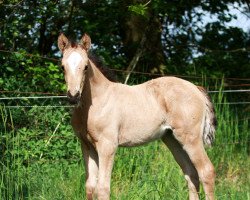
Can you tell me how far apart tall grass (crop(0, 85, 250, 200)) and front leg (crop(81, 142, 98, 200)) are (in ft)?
1.91

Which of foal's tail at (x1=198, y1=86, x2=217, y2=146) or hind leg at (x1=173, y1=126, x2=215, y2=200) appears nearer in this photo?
hind leg at (x1=173, y1=126, x2=215, y2=200)

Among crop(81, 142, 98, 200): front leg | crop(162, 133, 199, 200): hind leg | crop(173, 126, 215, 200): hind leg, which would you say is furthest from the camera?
crop(162, 133, 199, 200): hind leg

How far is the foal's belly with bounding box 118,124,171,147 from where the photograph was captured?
5.74m

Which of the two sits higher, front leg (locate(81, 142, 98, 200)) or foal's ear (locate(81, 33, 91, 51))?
foal's ear (locate(81, 33, 91, 51))

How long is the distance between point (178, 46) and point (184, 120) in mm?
5625

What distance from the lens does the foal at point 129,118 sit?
5.39 metres

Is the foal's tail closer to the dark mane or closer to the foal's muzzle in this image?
the dark mane

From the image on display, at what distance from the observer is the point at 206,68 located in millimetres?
10984

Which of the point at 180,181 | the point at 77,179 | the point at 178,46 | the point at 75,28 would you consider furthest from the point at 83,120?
the point at 178,46

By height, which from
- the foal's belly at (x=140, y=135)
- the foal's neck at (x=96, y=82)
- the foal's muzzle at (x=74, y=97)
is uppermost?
the foal's neck at (x=96, y=82)

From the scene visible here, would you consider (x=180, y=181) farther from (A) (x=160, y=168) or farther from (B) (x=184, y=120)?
(B) (x=184, y=120)

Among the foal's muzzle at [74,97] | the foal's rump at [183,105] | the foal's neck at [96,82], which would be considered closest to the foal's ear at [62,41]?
the foal's neck at [96,82]

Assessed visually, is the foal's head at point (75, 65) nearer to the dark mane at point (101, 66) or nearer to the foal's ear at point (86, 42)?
the foal's ear at point (86, 42)

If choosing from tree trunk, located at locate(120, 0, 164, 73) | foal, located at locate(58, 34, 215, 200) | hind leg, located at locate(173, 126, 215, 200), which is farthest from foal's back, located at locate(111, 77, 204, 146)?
tree trunk, located at locate(120, 0, 164, 73)
